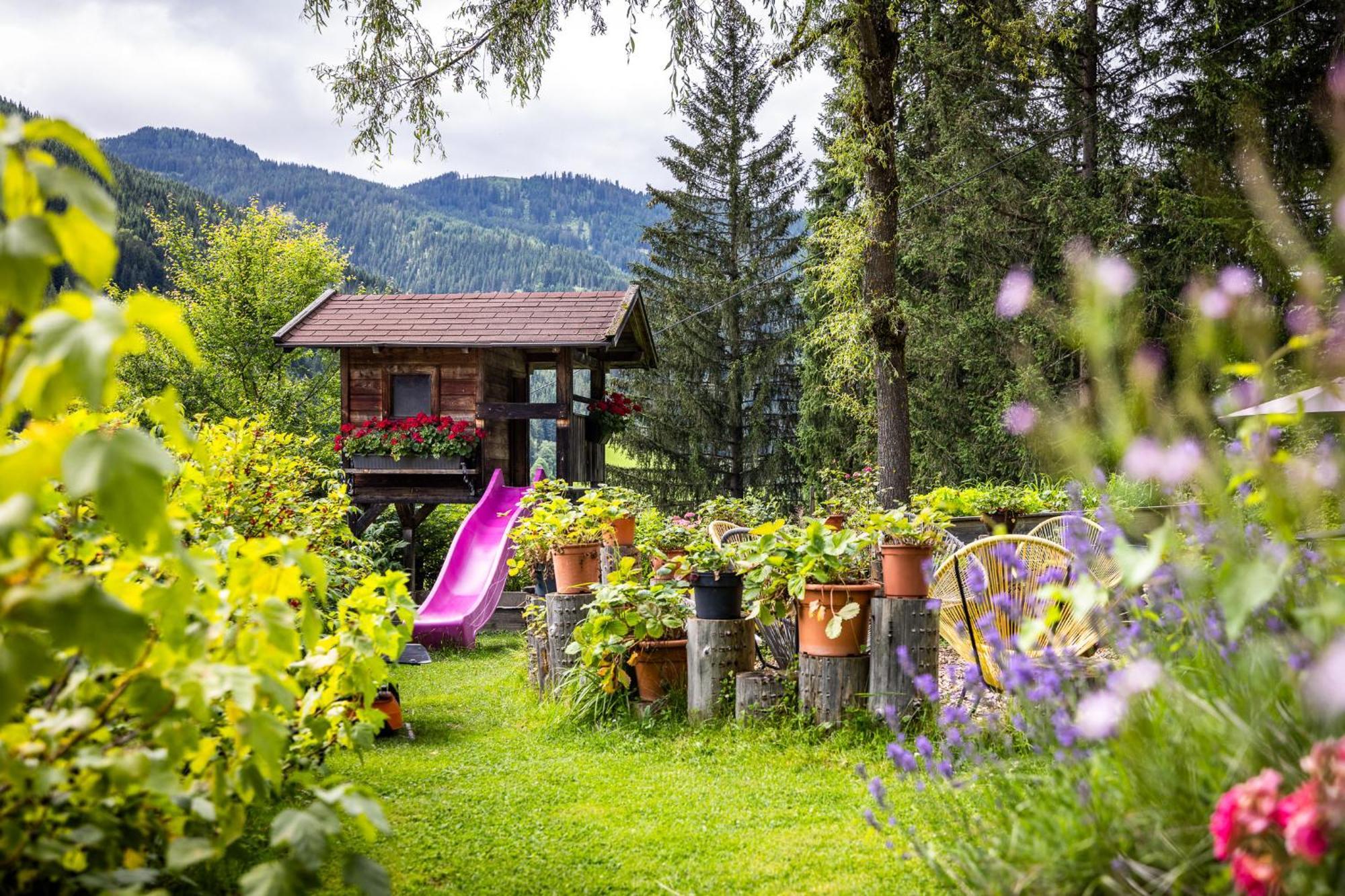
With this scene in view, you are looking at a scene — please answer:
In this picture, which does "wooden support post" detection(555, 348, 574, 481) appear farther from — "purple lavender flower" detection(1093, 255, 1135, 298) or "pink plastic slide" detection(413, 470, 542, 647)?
"purple lavender flower" detection(1093, 255, 1135, 298)

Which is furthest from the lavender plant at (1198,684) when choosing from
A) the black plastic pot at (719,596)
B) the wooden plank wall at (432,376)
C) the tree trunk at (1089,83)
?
the tree trunk at (1089,83)

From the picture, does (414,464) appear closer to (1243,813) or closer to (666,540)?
(666,540)

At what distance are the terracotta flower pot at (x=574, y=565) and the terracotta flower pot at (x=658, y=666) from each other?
0.91 meters

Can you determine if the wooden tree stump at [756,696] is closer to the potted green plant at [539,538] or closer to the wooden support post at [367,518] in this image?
the potted green plant at [539,538]

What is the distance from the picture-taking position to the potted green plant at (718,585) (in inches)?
179

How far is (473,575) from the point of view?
10023 millimetres

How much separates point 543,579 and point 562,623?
143cm

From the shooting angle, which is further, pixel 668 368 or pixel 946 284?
pixel 668 368

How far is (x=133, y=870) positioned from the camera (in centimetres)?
136

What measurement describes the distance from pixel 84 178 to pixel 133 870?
0.99 m

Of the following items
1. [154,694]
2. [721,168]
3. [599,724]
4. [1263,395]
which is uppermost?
[721,168]

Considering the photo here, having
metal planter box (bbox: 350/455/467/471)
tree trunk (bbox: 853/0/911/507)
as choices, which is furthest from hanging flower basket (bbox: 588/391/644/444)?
tree trunk (bbox: 853/0/911/507)

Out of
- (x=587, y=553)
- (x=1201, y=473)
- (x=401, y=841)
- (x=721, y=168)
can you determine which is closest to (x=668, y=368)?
(x=721, y=168)

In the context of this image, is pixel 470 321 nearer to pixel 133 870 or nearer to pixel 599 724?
pixel 599 724
